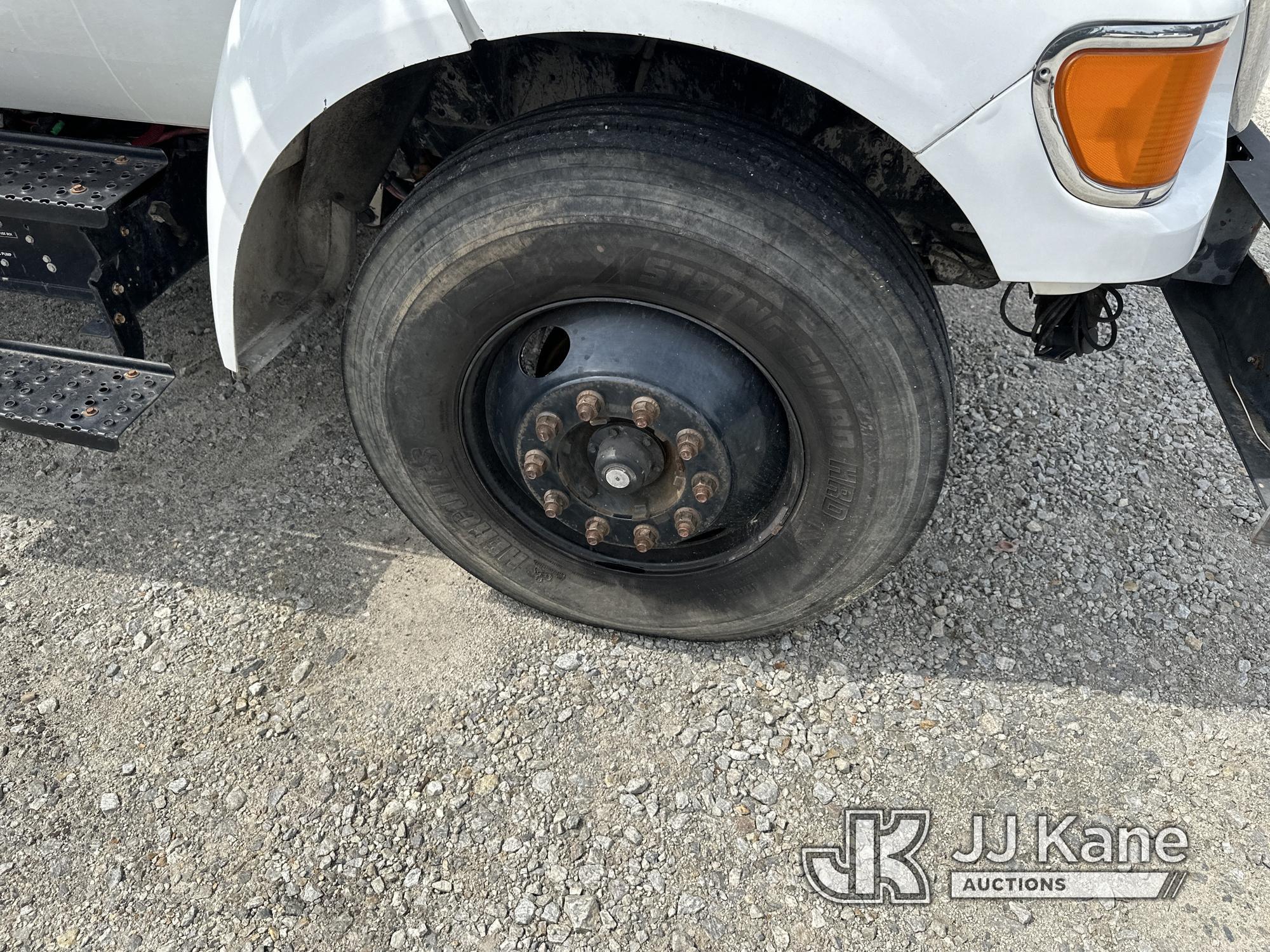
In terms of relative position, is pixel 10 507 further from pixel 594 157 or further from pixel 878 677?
pixel 878 677

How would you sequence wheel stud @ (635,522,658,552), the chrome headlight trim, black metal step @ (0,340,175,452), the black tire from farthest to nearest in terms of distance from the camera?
black metal step @ (0,340,175,452)
wheel stud @ (635,522,658,552)
the black tire
the chrome headlight trim

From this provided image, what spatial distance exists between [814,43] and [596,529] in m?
1.10

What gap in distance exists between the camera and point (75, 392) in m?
2.34

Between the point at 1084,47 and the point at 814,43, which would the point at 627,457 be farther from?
the point at 1084,47

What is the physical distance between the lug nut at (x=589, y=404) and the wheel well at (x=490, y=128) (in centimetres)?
64

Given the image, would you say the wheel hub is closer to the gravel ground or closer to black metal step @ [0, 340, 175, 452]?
the gravel ground

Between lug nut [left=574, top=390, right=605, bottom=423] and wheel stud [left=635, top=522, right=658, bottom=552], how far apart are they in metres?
0.30

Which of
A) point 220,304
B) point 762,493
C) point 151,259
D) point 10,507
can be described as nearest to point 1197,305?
point 762,493

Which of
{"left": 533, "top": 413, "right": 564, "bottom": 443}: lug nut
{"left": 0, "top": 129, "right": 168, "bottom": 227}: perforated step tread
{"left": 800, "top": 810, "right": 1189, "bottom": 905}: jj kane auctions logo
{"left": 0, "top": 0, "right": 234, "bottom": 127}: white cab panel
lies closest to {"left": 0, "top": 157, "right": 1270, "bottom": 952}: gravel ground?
{"left": 800, "top": 810, "right": 1189, "bottom": 905}: jj kane auctions logo

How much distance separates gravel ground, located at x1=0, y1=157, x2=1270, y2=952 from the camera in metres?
1.83

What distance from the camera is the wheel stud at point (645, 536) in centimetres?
204

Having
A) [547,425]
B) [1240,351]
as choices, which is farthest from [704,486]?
[1240,351]

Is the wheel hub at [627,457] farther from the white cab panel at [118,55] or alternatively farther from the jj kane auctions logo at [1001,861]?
the white cab panel at [118,55]

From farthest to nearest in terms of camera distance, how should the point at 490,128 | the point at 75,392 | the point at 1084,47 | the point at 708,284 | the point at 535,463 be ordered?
the point at 75,392
the point at 490,128
the point at 535,463
the point at 708,284
the point at 1084,47
